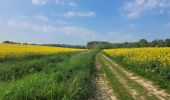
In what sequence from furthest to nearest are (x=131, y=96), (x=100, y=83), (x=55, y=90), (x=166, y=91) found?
(x=100, y=83), (x=166, y=91), (x=131, y=96), (x=55, y=90)

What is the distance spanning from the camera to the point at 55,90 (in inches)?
367

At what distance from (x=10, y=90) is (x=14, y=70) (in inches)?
373

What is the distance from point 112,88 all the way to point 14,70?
6.82 m

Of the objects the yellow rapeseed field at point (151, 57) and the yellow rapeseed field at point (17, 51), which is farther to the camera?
the yellow rapeseed field at point (17, 51)

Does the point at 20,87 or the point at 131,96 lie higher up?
the point at 20,87

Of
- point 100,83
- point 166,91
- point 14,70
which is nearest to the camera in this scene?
point 166,91

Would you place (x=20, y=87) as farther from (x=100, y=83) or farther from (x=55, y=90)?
(x=100, y=83)

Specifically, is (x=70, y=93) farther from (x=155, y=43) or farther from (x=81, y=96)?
(x=155, y=43)

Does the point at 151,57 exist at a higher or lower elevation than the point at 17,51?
higher

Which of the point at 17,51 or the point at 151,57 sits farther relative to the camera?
the point at 17,51

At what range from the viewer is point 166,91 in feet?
44.7

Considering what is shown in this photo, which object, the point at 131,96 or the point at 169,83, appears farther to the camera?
the point at 169,83

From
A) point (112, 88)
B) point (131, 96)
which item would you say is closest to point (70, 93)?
point (131, 96)

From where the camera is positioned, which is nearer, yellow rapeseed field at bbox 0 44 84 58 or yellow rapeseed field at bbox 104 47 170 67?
yellow rapeseed field at bbox 104 47 170 67
